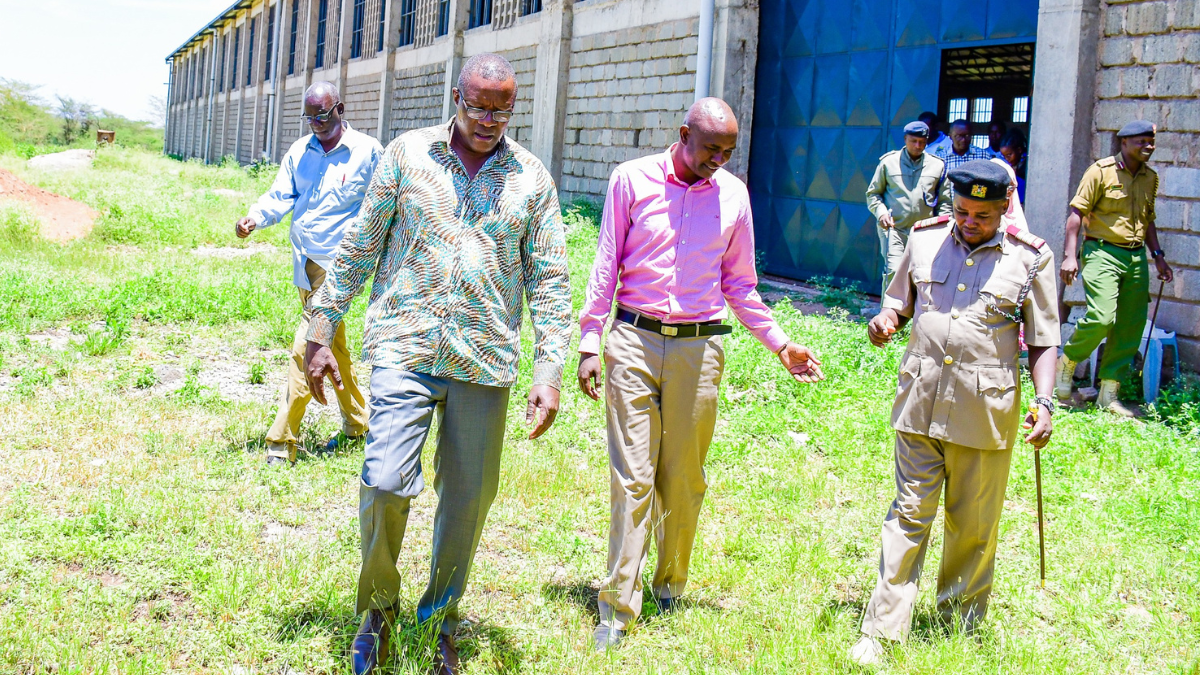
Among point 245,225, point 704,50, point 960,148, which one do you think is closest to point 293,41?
point 704,50

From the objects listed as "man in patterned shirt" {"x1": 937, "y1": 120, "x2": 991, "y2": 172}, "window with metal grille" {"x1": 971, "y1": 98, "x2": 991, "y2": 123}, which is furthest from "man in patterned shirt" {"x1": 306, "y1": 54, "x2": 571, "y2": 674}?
"window with metal grille" {"x1": 971, "y1": 98, "x2": 991, "y2": 123}

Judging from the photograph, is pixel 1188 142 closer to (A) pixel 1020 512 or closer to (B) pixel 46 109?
(A) pixel 1020 512

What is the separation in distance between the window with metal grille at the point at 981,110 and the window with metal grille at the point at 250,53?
1312 inches

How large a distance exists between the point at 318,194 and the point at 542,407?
117 inches

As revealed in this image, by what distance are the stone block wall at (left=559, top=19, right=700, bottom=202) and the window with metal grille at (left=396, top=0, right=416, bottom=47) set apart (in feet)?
30.4

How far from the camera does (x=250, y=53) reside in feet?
144

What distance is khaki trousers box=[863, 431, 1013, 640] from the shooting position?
372 centimetres

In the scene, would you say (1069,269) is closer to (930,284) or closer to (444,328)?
(930,284)

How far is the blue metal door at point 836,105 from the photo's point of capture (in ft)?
35.5

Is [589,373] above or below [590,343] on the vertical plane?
below

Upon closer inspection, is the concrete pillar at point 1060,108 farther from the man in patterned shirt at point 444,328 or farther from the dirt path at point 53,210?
the dirt path at point 53,210

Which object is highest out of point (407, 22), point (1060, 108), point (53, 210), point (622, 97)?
point (407, 22)

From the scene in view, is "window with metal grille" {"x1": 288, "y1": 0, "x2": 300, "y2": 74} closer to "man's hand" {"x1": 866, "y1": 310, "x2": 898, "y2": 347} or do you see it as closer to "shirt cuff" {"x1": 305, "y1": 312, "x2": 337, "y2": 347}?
"shirt cuff" {"x1": 305, "y1": 312, "x2": 337, "y2": 347}

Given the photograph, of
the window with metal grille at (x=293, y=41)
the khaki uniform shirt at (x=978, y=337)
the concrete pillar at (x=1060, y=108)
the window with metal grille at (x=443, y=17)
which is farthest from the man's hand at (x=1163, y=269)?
the window with metal grille at (x=293, y=41)
